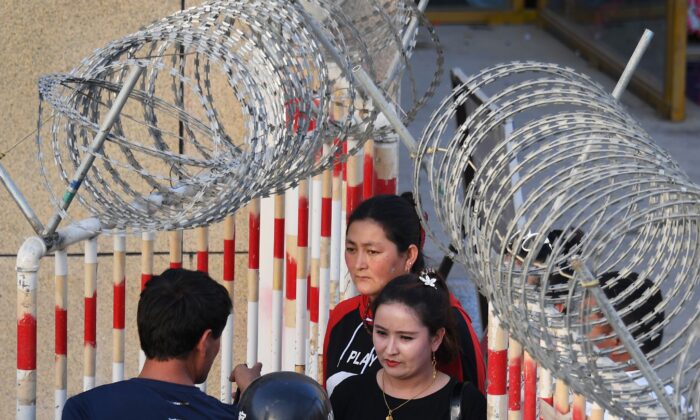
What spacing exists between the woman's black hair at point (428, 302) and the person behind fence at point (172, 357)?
52 cm

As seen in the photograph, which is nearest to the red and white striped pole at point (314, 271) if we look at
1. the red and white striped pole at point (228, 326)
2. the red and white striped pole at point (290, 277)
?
the red and white striped pole at point (290, 277)

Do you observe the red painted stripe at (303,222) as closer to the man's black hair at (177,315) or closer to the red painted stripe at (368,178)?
the red painted stripe at (368,178)

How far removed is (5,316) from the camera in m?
5.68

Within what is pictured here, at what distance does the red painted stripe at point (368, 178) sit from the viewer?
16.9ft

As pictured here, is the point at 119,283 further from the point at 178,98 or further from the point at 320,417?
the point at 320,417

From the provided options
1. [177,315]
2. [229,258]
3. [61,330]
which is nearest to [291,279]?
[229,258]

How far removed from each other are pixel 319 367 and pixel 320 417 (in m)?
2.15

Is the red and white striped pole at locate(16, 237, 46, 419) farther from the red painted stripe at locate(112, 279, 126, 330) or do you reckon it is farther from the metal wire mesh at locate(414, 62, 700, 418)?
the metal wire mesh at locate(414, 62, 700, 418)

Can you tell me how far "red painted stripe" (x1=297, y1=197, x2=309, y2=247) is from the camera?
4926mm

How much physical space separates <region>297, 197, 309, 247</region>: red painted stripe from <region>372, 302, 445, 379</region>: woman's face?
1.32 m

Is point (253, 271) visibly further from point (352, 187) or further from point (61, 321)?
point (61, 321)

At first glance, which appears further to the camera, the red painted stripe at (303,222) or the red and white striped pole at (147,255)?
the red painted stripe at (303,222)

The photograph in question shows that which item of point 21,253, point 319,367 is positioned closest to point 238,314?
point 319,367

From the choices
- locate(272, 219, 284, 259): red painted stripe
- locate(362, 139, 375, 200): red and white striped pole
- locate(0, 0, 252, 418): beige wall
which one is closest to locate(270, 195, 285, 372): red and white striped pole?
locate(272, 219, 284, 259): red painted stripe
